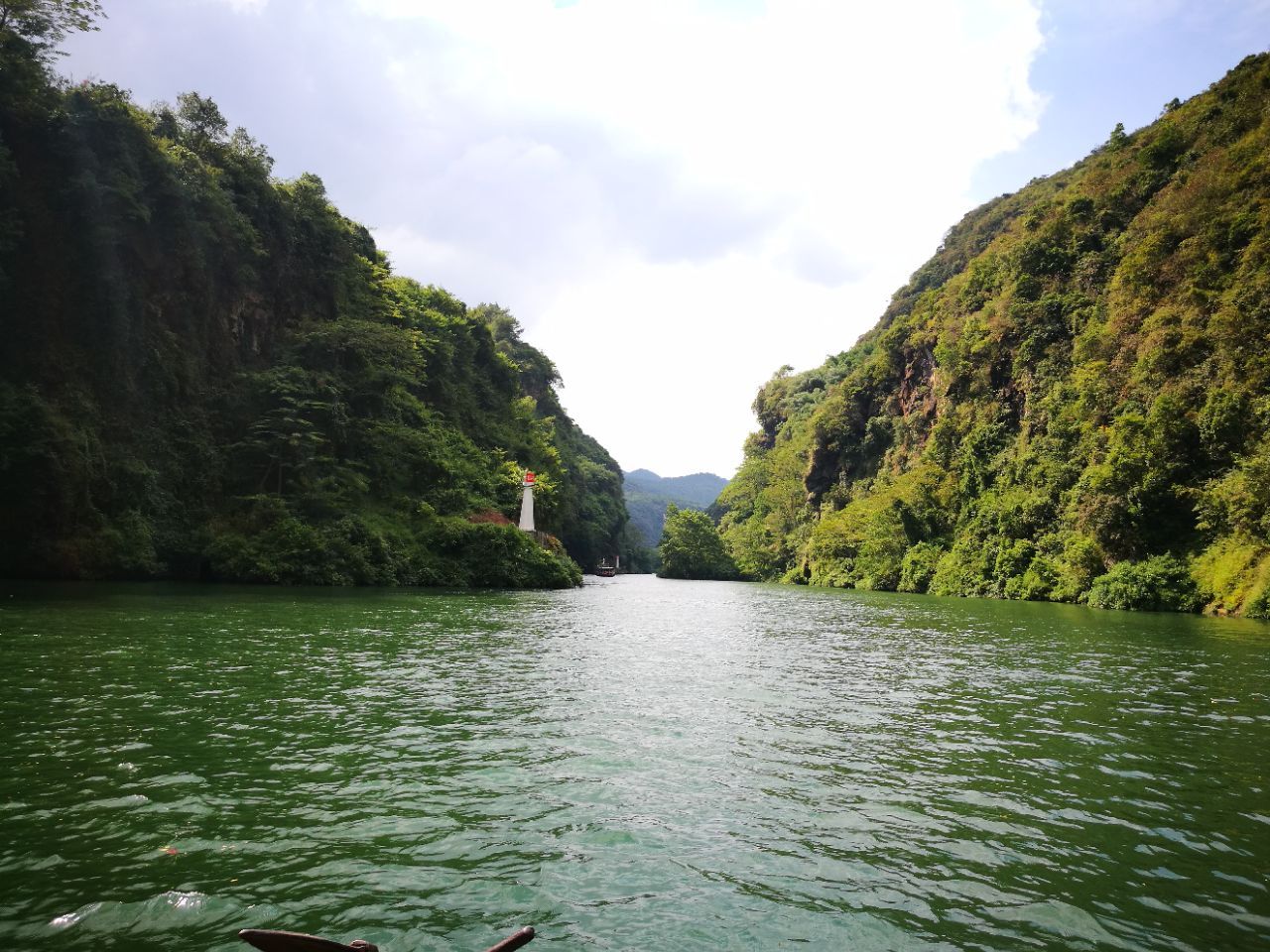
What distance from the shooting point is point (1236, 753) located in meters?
9.62

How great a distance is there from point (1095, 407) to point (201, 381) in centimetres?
5630

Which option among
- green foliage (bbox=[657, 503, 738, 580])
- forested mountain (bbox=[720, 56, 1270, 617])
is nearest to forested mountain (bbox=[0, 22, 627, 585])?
forested mountain (bbox=[720, 56, 1270, 617])

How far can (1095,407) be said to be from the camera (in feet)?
Answer: 150

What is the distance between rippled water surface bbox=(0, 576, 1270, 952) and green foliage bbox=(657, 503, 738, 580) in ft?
285

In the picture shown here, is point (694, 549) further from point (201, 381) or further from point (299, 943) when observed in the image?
point (299, 943)

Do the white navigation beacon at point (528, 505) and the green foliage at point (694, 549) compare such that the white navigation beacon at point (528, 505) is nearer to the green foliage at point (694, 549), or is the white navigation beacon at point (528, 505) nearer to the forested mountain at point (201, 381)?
the forested mountain at point (201, 381)

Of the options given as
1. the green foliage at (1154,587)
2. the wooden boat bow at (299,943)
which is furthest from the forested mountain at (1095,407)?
the wooden boat bow at (299,943)

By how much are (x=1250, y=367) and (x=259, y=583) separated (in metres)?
51.5

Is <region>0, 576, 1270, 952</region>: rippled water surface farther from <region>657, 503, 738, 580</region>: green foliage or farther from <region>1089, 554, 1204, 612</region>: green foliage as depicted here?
<region>657, 503, 738, 580</region>: green foliage

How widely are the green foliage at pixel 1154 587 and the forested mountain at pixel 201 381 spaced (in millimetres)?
33559

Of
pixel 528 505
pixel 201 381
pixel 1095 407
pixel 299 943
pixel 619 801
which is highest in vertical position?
pixel 1095 407

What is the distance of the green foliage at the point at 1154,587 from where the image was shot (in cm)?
3459

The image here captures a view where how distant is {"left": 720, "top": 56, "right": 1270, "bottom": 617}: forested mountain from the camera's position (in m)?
35.5

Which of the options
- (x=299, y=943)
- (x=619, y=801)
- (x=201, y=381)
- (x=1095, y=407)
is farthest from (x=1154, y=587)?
(x=201, y=381)
